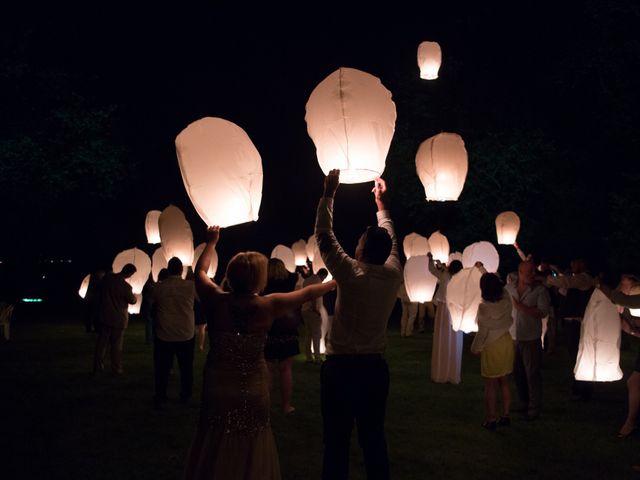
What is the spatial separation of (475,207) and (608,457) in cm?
1574

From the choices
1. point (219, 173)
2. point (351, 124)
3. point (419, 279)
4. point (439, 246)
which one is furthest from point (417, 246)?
point (219, 173)

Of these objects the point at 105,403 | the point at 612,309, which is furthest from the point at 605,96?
the point at 105,403

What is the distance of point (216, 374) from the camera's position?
3.68 meters

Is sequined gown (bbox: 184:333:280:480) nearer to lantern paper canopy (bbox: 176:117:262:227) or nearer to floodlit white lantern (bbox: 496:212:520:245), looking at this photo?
lantern paper canopy (bbox: 176:117:262:227)

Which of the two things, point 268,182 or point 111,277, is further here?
point 268,182

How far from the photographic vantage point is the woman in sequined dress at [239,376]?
11.8 feet

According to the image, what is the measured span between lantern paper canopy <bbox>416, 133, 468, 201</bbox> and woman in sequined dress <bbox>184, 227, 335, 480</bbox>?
3.87m

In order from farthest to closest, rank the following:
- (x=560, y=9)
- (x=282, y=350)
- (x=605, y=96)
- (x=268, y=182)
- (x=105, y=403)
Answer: (x=268, y=182) → (x=560, y=9) → (x=605, y=96) → (x=105, y=403) → (x=282, y=350)

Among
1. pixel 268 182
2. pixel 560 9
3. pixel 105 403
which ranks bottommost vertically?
pixel 105 403

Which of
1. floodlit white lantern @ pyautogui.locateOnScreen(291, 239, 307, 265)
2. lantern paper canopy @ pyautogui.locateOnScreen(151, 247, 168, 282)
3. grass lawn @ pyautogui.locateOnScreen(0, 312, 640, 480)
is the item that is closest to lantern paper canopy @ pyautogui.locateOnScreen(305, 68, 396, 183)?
grass lawn @ pyautogui.locateOnScreen(0, 312, 640, 480)

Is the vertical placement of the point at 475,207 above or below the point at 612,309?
above

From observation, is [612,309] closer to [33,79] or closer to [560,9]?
[560,9]

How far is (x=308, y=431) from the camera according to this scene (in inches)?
265

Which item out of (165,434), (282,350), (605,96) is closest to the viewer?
(165,434)
